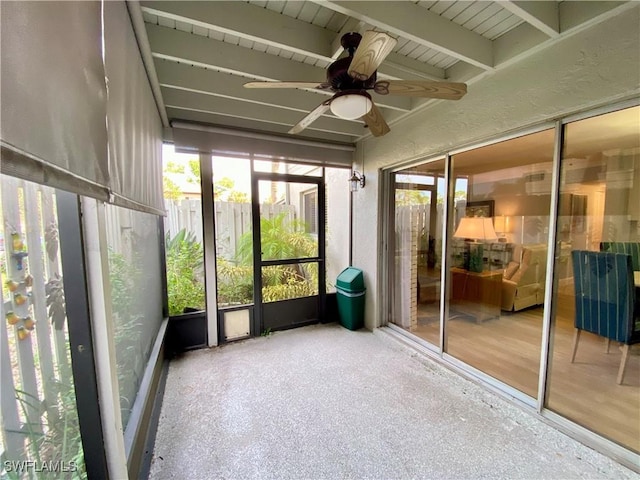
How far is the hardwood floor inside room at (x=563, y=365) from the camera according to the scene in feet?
6.14

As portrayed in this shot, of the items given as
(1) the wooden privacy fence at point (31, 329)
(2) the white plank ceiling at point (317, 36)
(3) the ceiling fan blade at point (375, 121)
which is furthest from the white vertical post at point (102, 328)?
(3) the ceiling fan blade at point (375, 121)

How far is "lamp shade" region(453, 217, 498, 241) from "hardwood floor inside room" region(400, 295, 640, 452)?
974 millimetres

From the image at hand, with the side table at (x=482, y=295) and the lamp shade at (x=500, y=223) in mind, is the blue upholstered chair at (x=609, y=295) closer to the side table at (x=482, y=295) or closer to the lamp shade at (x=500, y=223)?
the side table at (x=482, y=295)

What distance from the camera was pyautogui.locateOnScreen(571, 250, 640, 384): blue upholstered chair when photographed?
1988mm

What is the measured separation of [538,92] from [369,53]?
4.60 feet

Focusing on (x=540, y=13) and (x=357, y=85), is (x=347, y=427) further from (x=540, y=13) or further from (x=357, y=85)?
(x=540, y=13)

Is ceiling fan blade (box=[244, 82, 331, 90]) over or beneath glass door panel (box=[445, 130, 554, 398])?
over

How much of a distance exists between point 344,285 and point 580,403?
95.2 inches

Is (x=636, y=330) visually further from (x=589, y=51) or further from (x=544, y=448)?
(x=589, y=51)

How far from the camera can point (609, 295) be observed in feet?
6.83

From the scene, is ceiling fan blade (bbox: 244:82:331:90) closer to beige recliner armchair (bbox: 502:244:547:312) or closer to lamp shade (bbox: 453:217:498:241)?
lamp shade (bbox: 453:217:498:241)

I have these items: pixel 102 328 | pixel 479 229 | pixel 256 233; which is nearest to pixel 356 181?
pixel 256 233

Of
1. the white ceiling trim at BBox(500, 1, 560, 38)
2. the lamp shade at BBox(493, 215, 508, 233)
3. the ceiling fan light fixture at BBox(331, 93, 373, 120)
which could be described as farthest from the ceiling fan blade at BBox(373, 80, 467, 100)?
the lamp shade at BBox(493, 215, 508, 233)

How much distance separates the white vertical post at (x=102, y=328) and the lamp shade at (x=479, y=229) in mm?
3397
